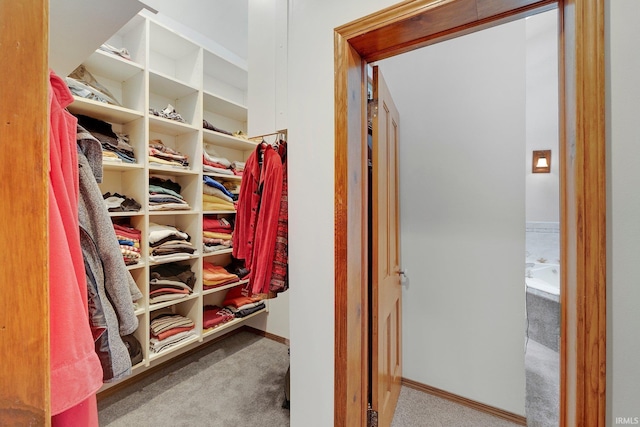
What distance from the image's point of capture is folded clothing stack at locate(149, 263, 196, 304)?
1990mm

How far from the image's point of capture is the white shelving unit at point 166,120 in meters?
1.87

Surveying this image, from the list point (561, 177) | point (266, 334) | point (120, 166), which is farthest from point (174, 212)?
point (561, 177)

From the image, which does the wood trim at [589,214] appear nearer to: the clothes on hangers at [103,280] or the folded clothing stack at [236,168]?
the clothes on hangers at [103,280]

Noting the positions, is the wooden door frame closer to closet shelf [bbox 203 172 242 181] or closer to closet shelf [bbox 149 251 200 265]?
closet shelf [bbox 149 251 200 265]

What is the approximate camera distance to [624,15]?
0.66 meters

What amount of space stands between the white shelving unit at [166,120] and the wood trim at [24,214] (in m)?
1.64

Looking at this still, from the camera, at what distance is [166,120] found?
6.59 feet

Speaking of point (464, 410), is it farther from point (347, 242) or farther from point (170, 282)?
point (170, 282)

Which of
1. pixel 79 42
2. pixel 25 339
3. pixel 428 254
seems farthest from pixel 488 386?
pixel 79 42

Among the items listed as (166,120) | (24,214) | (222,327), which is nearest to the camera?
(24,214)

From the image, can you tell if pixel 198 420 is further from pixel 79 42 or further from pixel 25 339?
pixel 79 42

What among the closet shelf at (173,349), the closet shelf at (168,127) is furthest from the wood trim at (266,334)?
the closet shelf at (168,127)

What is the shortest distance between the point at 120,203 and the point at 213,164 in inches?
31.6

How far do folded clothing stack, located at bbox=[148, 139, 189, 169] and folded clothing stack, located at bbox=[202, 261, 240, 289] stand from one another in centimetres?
93
